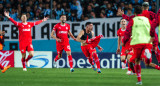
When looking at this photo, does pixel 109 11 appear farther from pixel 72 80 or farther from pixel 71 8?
pixel 72 80

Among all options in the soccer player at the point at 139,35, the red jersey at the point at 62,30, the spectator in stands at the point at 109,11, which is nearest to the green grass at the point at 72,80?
the soccer player at the point at 139,35

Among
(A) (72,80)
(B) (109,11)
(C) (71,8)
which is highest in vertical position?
(C) (71,8)

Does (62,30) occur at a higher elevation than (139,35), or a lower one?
lower

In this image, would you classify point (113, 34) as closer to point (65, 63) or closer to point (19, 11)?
point (65, 63)

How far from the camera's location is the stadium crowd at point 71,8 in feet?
65.7

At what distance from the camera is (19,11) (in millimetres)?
21953

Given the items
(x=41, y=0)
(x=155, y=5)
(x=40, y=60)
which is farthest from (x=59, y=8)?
(x=155, y=5)

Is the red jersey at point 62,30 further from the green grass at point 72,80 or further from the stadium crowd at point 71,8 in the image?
the green grass at point 72,80

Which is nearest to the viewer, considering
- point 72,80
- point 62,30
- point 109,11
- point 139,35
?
point 139,35

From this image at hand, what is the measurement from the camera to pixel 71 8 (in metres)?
21.1

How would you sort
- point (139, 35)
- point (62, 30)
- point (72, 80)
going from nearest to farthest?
point (139, 35) → point (72, 80) → point (62, 30)

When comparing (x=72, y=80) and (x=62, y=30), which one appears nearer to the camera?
(x=72, y=80)

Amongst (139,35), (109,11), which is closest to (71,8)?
(109,11)

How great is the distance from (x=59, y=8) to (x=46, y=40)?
1.82 meters
